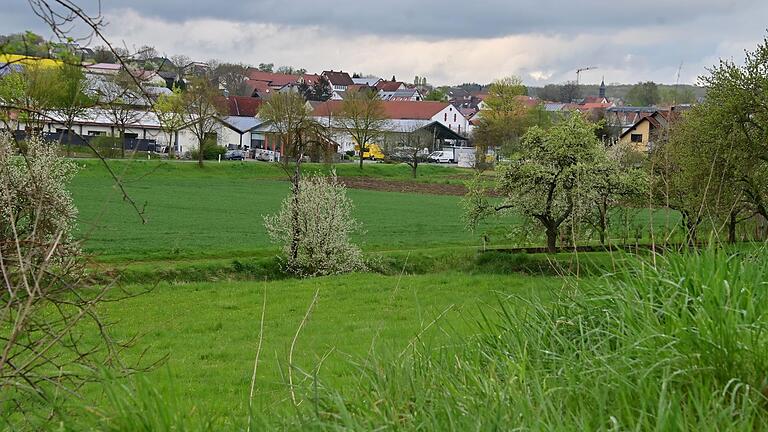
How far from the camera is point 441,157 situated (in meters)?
106

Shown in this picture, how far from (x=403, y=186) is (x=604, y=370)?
70222 mm

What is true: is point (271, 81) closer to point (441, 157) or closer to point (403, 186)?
point (441, 157)

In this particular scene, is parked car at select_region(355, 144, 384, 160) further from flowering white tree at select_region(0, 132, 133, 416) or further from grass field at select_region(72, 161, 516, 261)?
flowering white tree at select_region(0, 132, 133, 416)

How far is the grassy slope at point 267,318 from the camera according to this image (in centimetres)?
1398

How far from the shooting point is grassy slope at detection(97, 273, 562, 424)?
14.0 m

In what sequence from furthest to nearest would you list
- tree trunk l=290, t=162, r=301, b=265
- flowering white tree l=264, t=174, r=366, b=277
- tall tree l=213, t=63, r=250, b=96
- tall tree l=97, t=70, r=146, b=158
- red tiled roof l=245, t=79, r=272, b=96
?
red tiled roof l=245, t=79, r=272, b=96, tall tree l=213, t=63, r=250, b=96, tree trunk l=290, t=162, r=301, b=265, flowering white tree l=264, t=174, r=366, b=277, tall tree l=97, t=70, r=146, b=158

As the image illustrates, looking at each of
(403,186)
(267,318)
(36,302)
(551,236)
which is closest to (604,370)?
(36,302)

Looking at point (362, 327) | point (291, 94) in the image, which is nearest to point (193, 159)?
point (291, 94)

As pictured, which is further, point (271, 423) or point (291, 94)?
point (291, 94)

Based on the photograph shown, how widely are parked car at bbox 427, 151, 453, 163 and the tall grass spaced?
95995 mm

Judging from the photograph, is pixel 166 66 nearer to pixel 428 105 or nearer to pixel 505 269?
pixel 505 269

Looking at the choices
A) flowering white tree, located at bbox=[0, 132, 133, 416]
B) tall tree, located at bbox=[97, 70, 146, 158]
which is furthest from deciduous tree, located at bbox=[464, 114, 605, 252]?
flowering white tree, located at bbox=[0, 132, 133, 416]

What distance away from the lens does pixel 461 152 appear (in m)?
106

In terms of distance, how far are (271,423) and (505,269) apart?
27.2m
